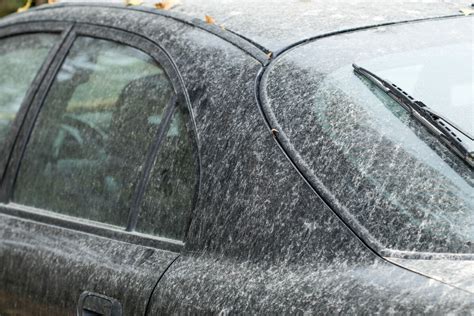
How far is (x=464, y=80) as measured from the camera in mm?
2830

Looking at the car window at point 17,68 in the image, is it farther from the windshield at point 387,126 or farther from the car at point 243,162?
the windshield at point 387,126

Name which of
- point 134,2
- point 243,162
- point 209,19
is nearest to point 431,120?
point 243,162

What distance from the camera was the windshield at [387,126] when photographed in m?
2.40

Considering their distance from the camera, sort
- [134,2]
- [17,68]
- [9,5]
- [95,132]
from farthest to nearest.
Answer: [9,5]
[17,68]
[134,2]
[95,132]

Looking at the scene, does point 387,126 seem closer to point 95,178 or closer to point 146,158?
point 146,158

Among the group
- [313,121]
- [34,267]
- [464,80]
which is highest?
[464,80]

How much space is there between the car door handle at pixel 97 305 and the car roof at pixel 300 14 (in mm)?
773

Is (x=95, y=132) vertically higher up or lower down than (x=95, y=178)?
higher up

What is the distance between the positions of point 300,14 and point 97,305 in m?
0.99

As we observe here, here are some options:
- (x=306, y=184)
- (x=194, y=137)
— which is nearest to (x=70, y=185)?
(x=194, y=137)

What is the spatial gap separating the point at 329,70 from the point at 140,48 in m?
0.74

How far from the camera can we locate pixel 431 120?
262cm

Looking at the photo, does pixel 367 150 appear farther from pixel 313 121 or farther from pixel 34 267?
pixel 34 267

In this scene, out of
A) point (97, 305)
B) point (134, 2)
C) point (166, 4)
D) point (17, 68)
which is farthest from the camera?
point (17, 68)
